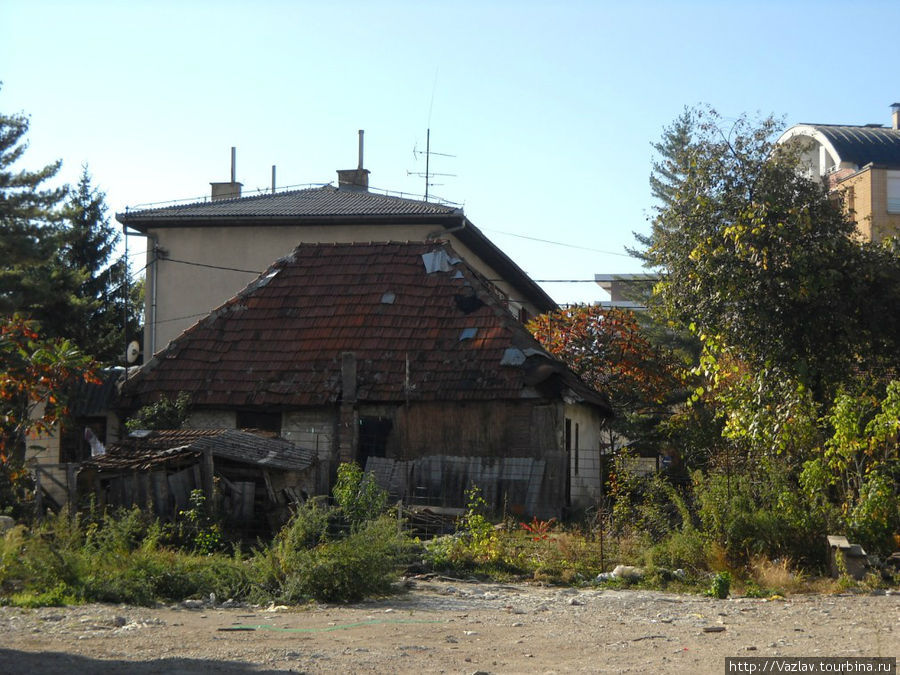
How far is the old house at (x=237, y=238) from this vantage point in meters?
29.4

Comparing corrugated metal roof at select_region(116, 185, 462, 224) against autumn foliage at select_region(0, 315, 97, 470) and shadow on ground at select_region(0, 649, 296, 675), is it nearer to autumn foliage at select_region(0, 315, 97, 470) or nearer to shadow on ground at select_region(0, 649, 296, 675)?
autumn foliage at select_region(0, 315, 97, 470)

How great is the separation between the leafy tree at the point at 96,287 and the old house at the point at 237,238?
7014mm

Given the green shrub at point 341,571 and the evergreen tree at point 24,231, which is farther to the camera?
the evergreen tree at point 24,231

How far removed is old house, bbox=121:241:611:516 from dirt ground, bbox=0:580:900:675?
6.88m

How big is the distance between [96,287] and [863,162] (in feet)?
99.3

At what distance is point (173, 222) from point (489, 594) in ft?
71.5

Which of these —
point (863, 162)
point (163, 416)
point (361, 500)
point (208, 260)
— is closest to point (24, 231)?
point (208, 260)

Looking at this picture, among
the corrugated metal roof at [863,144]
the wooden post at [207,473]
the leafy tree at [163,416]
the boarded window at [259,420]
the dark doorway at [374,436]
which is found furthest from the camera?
the corrugated metal roof at [863,144]

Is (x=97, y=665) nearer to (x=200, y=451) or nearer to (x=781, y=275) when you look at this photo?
(x=200, y=451)

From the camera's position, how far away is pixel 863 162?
4100 cm

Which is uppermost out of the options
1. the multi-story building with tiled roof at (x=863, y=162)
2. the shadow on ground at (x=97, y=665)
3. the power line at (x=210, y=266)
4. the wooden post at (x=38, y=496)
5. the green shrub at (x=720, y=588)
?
the multi-story building with tiled roof at (x=863, y=162)

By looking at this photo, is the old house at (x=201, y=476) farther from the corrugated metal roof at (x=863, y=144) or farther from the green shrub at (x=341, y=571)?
the corrugated metal roof at (x=863, y=144)

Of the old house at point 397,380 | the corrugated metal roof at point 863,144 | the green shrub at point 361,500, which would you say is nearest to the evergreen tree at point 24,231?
the old house at point 397,380

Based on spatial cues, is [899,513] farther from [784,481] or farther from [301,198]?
[301,198]
